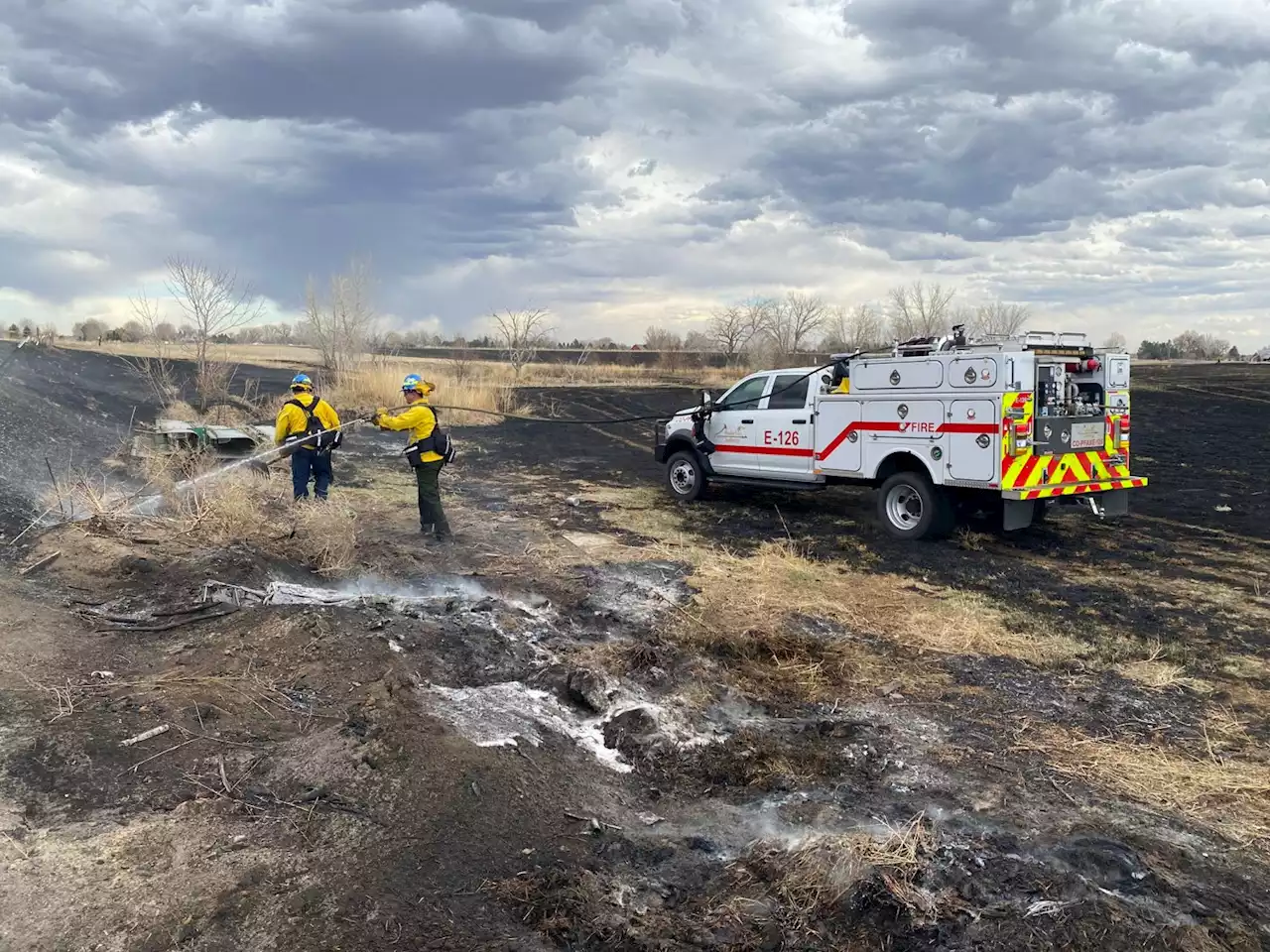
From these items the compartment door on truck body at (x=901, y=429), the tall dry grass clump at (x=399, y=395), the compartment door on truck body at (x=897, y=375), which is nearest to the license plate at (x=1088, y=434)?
the compartment door on truck body at (x=901, y=429)

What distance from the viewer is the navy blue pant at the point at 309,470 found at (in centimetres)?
1055

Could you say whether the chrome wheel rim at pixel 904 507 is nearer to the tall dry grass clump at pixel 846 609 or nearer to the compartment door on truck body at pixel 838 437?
the compartment door on truck body at pixel 838 437

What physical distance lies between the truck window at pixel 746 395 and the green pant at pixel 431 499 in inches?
181

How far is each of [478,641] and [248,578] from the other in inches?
86.1

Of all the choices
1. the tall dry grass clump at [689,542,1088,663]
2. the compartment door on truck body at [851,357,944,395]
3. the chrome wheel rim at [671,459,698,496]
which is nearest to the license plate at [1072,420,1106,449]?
the compartment door on truck body at [851,357,944,395]

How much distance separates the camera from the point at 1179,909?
3355 millimetres

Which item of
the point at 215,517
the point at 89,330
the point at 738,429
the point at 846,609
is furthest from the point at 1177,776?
the point at 89,330

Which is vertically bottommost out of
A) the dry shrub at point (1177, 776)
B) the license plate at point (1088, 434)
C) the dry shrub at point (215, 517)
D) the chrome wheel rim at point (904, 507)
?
the dry shrub at point (1177, 776)

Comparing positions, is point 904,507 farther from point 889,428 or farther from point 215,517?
point 215,517

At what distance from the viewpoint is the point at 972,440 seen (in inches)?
369

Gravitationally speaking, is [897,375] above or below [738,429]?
above

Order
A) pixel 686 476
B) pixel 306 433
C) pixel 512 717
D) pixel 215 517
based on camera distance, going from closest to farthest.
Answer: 1. pixel 512 717
2. pixel 215 517
3. pixel 306 433
4. pixel 686 476

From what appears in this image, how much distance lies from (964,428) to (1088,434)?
4.97ft

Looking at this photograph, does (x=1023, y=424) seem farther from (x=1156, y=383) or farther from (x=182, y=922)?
(x=1156, y=383)
